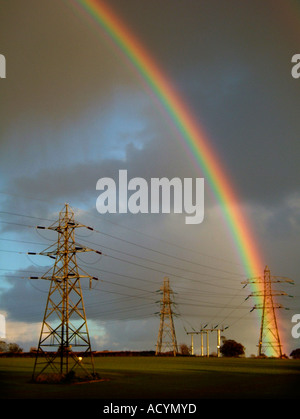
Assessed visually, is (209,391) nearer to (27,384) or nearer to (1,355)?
(27,384)

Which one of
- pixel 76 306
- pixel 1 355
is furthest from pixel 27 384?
pixel 1 355

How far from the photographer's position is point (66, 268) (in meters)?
69.9

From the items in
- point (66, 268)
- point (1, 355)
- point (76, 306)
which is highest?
point (66, 268)

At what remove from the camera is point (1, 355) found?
5566 inches

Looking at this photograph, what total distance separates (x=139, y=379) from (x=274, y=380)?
59.4 feet
